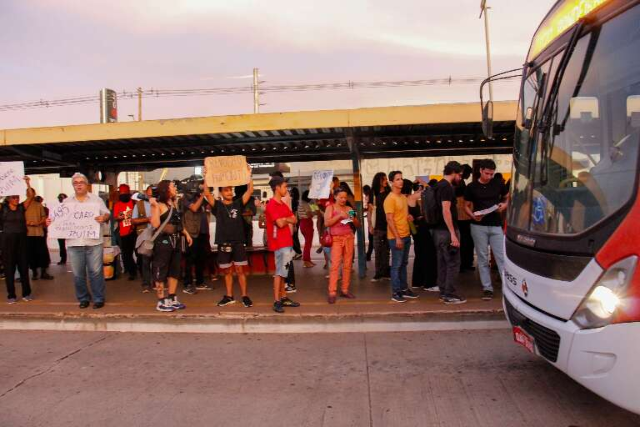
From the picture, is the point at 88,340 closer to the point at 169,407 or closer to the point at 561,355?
the point at 169,407

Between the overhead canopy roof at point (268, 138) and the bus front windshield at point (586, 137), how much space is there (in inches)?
144

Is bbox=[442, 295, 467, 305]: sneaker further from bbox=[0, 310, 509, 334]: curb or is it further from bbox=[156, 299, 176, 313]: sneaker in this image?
bbox=[156, 299, 176, 313]: sneaker

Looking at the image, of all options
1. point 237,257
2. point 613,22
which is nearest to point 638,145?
point 613,22

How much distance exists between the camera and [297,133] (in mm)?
9297

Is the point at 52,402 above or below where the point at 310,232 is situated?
below

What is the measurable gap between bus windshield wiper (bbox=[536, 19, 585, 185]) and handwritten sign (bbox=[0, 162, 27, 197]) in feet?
23.6

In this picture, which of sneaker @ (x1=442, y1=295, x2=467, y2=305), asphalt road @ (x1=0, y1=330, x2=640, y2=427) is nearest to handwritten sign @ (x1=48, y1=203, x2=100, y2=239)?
asphalt road @ (x1=0, y1=330, x2=640, y2=427)

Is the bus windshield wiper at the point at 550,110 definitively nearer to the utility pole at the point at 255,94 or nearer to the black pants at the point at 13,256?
the black pants at the point at 13,256

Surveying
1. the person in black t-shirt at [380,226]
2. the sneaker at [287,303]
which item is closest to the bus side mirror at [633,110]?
the sneaker at [287,303]

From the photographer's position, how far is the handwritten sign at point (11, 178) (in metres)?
7.57

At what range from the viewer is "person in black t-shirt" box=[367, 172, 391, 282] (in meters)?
8.45

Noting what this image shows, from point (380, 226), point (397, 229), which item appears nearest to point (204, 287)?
point (380, 226)

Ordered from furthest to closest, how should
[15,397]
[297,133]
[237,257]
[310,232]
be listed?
1. [310,232]
2. [297,133]
3. [237,257]
4. [15,397]

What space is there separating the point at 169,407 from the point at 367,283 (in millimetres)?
4992
